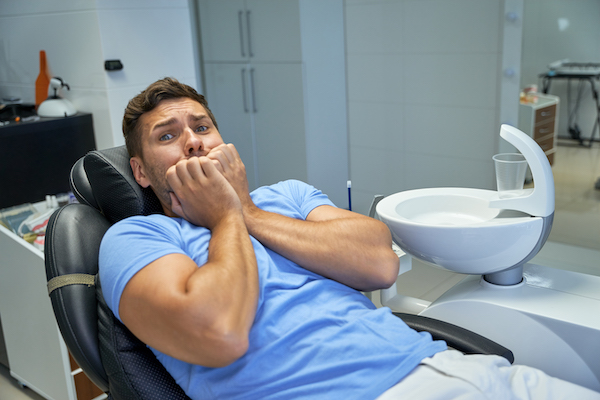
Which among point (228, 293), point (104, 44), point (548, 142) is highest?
point (104, 44)

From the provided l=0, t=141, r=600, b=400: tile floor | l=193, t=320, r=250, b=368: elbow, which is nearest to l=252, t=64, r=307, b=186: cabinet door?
l=0, t=141, r=600, b=400: tile floor

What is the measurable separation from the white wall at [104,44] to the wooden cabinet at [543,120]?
5.72 feet

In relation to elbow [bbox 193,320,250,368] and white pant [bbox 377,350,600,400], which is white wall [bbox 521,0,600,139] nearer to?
white pant [bbox 377,350,600,400]

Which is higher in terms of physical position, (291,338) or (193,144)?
(193,144)

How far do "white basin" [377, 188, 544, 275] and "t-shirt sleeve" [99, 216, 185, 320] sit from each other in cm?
57

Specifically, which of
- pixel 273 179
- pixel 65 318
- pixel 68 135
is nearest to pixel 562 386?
pixel 65 318

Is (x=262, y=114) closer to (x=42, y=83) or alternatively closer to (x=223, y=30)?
(x=223, y=30)

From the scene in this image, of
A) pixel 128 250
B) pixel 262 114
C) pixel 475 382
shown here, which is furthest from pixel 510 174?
pixel 262 114

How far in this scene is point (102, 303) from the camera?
1.18m

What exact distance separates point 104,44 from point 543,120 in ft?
7.28

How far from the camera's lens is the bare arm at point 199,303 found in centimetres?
96

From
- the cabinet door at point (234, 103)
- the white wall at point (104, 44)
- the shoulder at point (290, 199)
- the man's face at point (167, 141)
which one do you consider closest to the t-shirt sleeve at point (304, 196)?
the shoulder at point (290, 199)

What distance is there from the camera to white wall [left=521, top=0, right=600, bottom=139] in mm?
2590

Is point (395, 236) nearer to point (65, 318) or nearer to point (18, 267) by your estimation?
point (65, 318)
